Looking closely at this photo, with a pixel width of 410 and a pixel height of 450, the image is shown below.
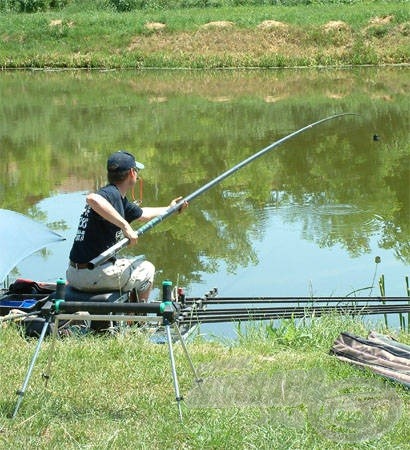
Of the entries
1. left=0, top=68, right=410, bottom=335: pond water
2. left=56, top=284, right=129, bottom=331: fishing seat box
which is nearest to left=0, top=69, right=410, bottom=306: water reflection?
left=0, top=68, right=410, bottom=335: pond water

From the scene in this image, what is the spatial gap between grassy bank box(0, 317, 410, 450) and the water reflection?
3046 millimetres

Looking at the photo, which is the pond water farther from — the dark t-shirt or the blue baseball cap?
the blue baseball cap

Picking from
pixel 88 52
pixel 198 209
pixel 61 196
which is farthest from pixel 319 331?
pixel 88 52

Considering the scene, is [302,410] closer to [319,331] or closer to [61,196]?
[319,331]

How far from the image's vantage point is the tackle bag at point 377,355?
4.10 m

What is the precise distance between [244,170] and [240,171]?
0.19 ft

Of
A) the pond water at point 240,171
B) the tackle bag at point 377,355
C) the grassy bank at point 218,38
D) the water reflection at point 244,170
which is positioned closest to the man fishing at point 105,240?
the pond water at point 240,171

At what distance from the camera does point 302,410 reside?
12.2 feet

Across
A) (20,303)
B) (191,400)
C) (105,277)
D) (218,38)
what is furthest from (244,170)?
(218,38)

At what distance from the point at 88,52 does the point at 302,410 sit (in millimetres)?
27324

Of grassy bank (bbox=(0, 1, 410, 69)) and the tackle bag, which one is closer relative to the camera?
the tackle bag

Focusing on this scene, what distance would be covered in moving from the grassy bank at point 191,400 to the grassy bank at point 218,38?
23.1m

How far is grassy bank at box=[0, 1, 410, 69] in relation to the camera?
2742 cm

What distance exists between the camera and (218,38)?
96.2 feet
